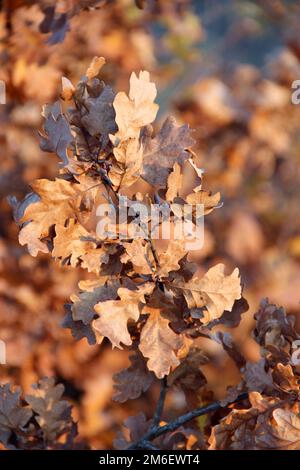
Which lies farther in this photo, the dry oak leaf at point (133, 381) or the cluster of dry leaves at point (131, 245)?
the dry oak leaf at point (133, 381)

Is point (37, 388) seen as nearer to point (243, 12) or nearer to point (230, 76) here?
point (230, 76)

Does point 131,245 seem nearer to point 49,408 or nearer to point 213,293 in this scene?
point 213,293

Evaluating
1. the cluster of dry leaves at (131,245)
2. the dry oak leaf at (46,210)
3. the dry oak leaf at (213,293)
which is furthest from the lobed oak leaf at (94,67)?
the dry oak leaf at (213,293)

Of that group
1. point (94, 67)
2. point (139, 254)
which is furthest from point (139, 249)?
point (94, 67)

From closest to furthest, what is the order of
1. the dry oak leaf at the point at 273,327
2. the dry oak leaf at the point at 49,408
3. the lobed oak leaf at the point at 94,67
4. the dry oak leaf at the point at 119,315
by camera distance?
the dry oak leaf at the point at 119,315
the lobed oak leaf at the point at 94,67
the dry oak leaf at the point at 273,327
the dry oak leaf at the point at 49,408

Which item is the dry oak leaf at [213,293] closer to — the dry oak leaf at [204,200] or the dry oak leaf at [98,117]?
the dry oak leaf at [204,200]

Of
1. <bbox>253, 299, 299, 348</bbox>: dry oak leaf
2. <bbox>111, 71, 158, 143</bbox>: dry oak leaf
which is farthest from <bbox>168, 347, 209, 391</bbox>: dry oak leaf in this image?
<bbox>111, 71, 158, 143</bbox>: dry oak leaf

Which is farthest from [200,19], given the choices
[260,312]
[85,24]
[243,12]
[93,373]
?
[260,312]
